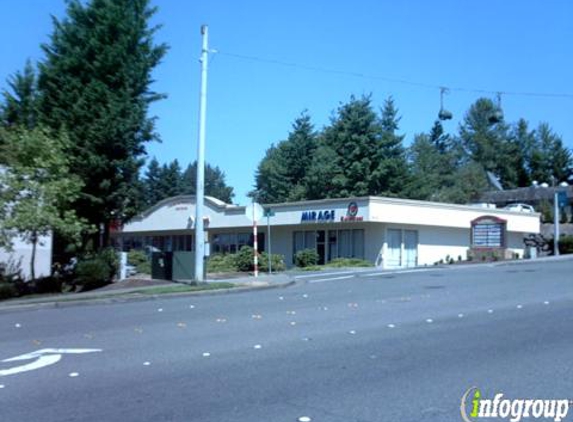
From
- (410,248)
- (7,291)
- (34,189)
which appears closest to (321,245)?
(410,248)

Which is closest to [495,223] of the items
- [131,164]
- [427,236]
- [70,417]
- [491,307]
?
[427,236]

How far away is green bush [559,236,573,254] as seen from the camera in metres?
39.2

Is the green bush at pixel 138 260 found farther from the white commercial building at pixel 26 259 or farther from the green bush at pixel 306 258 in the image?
the white commercial building at pixel 26 259

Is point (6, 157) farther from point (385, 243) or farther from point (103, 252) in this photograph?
point (385, 243)

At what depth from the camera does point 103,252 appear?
26328mm

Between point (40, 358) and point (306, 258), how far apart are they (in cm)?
2890

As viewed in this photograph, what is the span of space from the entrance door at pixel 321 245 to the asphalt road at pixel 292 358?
23724mm

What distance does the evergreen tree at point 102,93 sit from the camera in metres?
27.2

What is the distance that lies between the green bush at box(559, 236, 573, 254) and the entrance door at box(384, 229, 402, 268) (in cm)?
939

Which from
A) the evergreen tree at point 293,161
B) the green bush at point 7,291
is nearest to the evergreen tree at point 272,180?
the evergreen tree at point 293,161

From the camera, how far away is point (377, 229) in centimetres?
3806

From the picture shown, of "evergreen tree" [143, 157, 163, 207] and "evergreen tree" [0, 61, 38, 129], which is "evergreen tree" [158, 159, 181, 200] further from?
"evergreen tree" [0, 61, 38, 129]

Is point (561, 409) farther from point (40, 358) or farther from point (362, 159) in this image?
point (362, 159)

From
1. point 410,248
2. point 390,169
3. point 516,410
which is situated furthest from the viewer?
point 390,169
